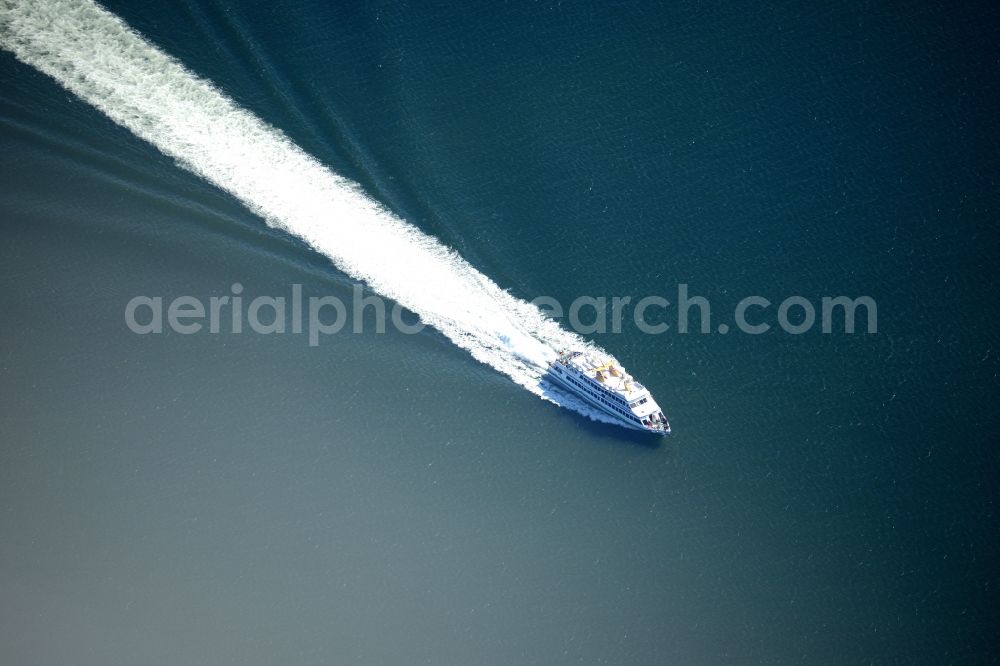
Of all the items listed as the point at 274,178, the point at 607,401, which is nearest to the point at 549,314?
the point at 607,401

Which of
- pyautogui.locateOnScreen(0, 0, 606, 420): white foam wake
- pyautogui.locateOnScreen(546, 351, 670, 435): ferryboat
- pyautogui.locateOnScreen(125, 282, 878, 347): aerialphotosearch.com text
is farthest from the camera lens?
pyautogui.locateOnScreen(125, 282, 878, 347): aerialphotosearch.com text

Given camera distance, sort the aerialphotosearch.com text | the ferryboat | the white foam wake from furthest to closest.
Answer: the aerialphotosearch.com text
the white foam wake
the ferryboat

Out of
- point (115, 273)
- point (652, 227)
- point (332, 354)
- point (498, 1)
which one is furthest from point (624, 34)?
point (115, 273)

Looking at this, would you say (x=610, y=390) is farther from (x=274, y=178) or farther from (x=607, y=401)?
(x=274, y=178)

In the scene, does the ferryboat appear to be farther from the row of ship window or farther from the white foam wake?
the white foam wake

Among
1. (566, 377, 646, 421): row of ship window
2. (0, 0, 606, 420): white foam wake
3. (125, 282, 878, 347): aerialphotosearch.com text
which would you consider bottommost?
(566, 377, 646, 421): row of ship window

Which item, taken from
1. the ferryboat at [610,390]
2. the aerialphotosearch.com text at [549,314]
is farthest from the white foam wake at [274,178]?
the aerialphotosearch.com text at [549,314]

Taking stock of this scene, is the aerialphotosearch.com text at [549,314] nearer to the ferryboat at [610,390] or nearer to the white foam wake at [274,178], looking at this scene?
the white foam wake at [274,178]

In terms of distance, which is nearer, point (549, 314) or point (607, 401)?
point (607, 401)

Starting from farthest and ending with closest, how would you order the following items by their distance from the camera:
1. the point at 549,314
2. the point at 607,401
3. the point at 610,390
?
the point at 549,314 → the point at 607,401 → the point at 610,390

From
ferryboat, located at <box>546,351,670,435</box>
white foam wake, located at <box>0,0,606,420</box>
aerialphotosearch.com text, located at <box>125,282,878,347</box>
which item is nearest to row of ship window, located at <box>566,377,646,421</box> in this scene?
ferryboat, located at <box>546,351,670,435</box>
